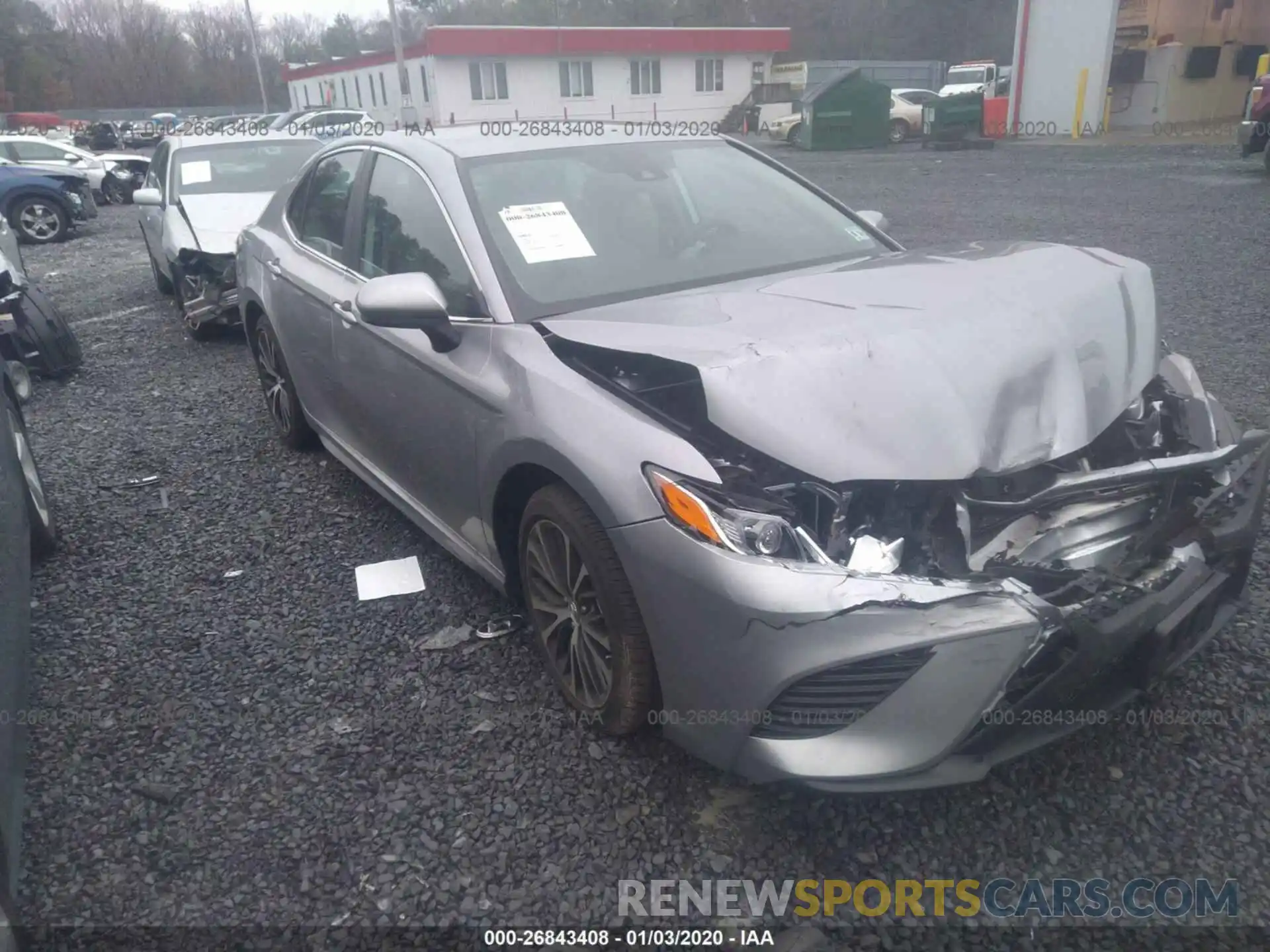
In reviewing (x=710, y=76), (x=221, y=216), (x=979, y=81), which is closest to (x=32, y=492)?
(x=221, y=216)

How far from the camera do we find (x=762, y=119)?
36.8 meters

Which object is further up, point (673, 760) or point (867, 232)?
point (867, 232)

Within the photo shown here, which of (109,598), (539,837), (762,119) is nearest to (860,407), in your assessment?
(539,837)

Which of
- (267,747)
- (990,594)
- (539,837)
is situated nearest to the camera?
(990,594)

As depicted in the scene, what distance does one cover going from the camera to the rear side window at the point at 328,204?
3.94m

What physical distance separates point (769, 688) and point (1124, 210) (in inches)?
455

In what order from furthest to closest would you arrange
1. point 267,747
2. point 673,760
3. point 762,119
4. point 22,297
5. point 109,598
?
1. point 762,119
2. point 22,297
3. point 109,598
4. point 267,747
5. point 673,760

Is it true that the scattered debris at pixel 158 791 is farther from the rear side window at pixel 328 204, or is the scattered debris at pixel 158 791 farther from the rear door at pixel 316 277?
the rear side window at pixel 328 204

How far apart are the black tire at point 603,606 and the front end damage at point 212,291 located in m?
5.48

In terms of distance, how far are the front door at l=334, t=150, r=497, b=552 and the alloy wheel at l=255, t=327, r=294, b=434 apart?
1.05 meters

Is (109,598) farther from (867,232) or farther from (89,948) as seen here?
(867,232)

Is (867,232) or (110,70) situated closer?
(867,232)

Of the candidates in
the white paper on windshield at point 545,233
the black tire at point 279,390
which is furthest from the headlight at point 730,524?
the black tire at point 279,390

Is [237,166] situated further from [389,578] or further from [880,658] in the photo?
[880,658]
